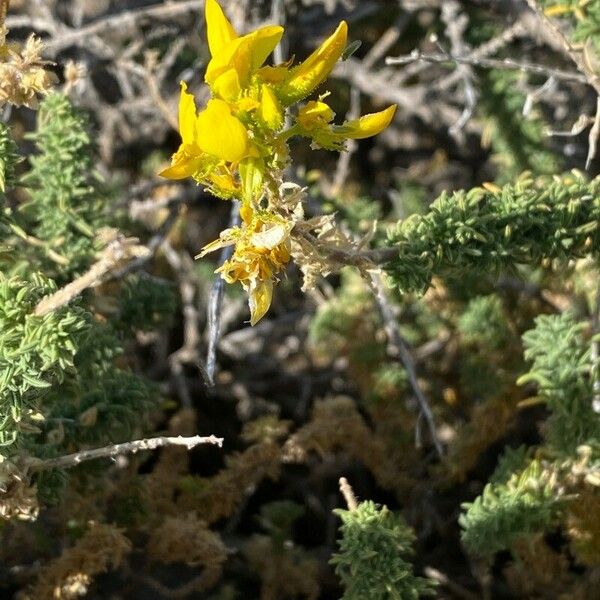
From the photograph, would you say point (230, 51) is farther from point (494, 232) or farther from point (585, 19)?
point (585, 19)

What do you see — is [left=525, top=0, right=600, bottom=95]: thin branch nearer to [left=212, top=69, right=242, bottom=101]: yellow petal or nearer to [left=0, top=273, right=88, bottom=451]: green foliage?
[left=212, top=69, right=242, bottom=101]: yellow petal

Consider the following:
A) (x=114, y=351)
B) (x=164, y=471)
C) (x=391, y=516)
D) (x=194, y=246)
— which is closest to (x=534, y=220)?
(x=391, y=516)

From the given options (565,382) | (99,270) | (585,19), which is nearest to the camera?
(99,270)

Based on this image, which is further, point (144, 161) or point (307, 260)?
point (144, 161)

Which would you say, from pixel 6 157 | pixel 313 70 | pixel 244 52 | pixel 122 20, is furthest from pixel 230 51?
pixel 122 20

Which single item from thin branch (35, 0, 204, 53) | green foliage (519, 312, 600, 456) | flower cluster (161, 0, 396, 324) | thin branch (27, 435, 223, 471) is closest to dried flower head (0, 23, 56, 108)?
flower cluster (161, 0, 396, 324)

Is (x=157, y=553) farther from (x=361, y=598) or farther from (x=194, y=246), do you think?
(x=194, y=246)
